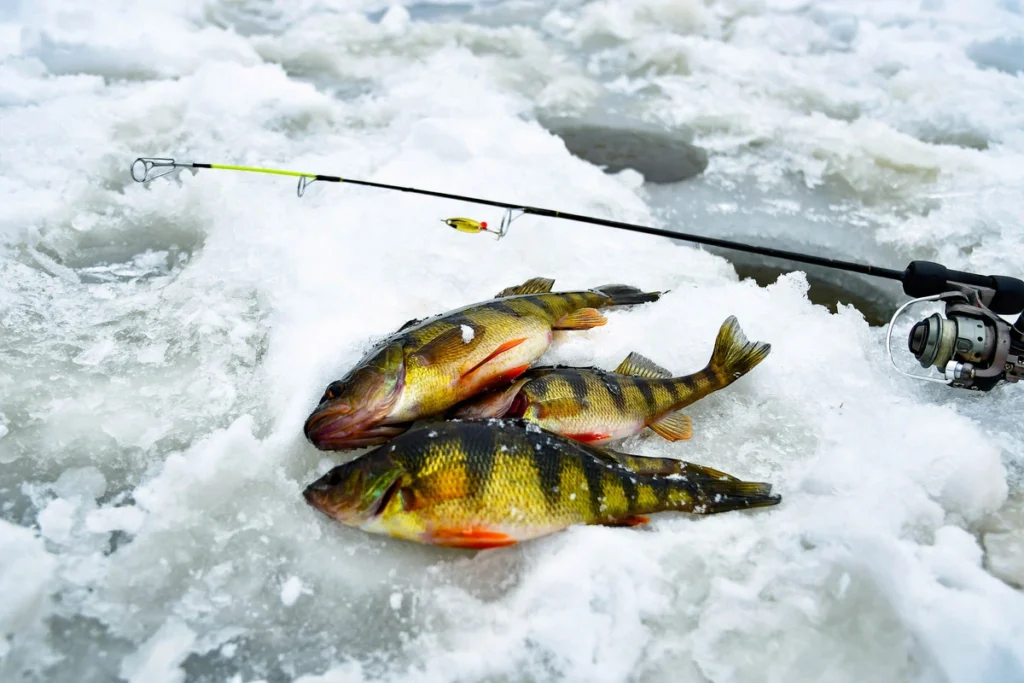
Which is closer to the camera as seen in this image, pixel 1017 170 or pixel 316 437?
pixel 316 437

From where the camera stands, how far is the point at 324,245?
11.7 ft

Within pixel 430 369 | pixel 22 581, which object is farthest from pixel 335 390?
pixel 22 581

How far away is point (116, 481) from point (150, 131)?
3504 mm

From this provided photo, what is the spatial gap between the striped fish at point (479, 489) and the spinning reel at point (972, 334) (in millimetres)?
1293

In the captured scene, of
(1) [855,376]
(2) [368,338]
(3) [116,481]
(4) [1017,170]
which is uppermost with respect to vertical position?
(4) [1017,170]

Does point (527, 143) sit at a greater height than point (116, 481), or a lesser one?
greater

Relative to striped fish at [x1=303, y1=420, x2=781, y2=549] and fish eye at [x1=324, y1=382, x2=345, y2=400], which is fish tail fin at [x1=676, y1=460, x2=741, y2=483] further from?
fish eye at [x1=324, y1=382, x2=345, y2=400]

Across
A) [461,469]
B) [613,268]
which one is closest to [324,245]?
[613,268]

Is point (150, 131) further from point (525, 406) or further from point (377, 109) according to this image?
point (525, 406)

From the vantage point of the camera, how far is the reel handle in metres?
2.75

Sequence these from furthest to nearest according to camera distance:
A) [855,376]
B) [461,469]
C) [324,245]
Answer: [324,245] → [855,376] → [461,469]

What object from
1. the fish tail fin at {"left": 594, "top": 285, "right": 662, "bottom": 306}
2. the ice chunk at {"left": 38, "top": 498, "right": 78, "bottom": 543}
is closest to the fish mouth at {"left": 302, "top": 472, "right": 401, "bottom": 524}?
the ice chunk at {"left": 38, "top": 498, "right": 78, "bottom": 543}

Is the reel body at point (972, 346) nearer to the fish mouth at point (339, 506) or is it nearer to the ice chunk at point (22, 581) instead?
the fish mouth at point (339, 506)

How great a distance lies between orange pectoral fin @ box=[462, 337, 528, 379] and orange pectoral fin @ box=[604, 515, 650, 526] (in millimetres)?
710
